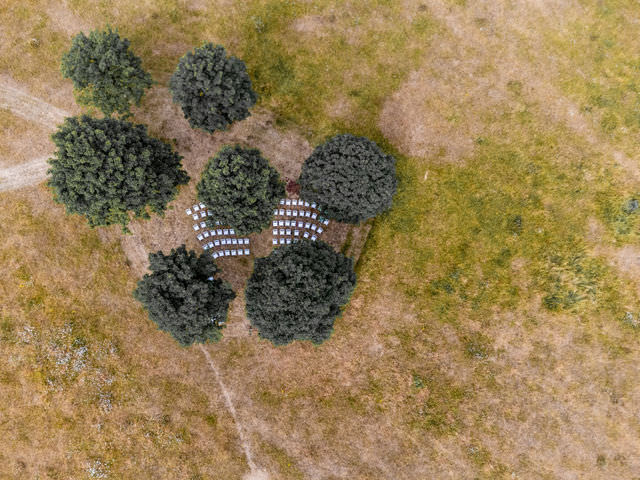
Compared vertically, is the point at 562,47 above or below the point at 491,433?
above

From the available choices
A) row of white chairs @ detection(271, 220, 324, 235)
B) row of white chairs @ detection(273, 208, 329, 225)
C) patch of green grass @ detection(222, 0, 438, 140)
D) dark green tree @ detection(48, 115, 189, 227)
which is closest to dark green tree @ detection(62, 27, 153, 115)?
dark green tree @ detection(48, 115, 189, 227)

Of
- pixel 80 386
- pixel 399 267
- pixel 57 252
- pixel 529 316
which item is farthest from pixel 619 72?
pixel 80 386

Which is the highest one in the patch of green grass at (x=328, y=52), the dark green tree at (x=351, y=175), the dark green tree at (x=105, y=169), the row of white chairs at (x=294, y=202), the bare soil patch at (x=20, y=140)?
the patch of green grass at (x=328, y=52)

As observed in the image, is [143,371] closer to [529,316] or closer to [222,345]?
[222,345]

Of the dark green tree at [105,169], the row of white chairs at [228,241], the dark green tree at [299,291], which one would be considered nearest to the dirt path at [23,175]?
the dark green tree at [105,169]

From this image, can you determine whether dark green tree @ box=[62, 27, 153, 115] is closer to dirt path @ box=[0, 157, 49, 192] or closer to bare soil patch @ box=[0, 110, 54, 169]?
bare soil patch @ box=[0, 110, 54, 169]

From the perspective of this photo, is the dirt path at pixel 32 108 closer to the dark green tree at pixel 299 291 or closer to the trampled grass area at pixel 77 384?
the trampled grass area at pixel 77 384

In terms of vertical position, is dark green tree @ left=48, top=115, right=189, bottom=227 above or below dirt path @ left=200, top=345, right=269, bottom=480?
above
